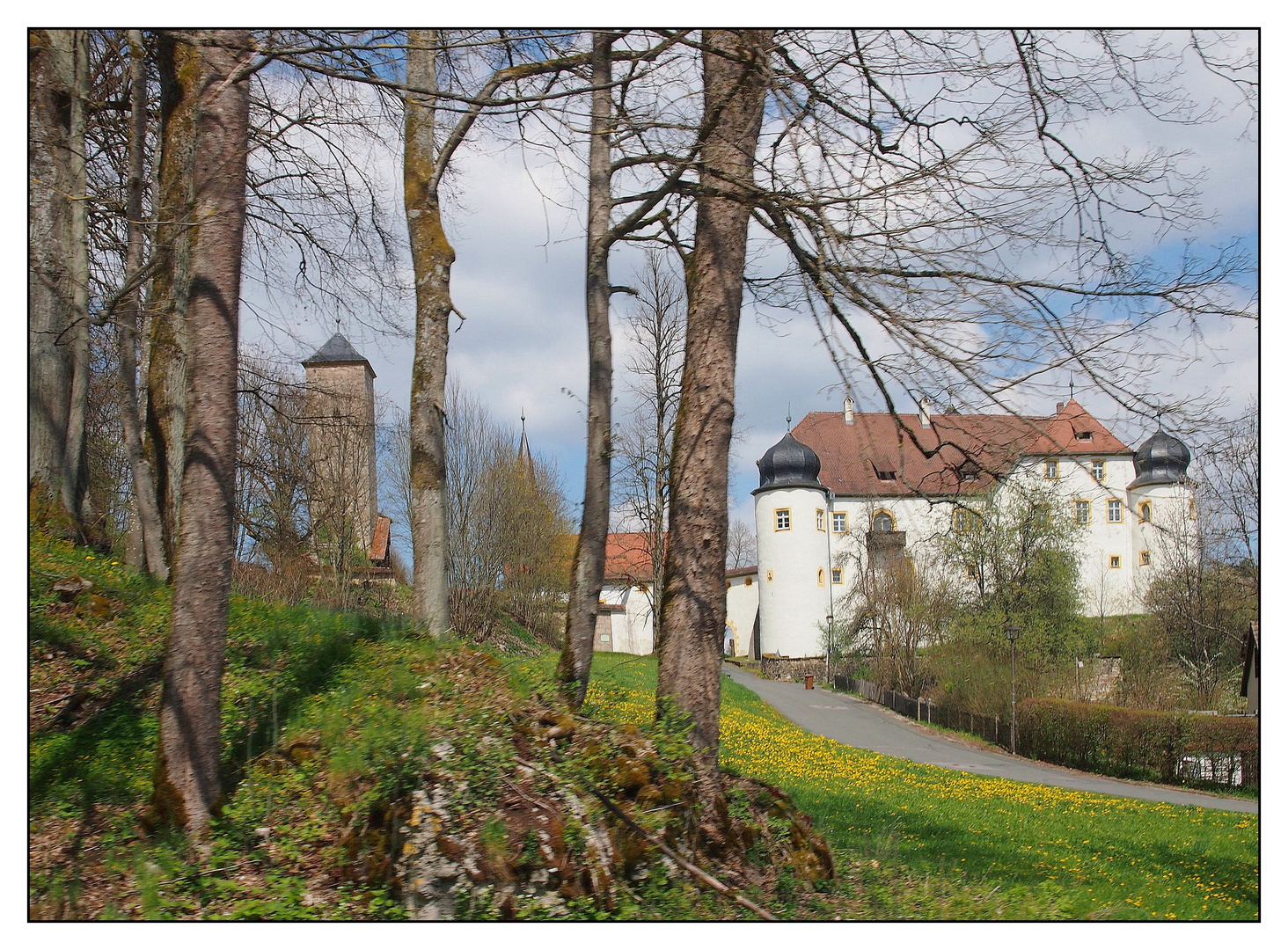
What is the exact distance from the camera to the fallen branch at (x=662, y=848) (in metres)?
4.84

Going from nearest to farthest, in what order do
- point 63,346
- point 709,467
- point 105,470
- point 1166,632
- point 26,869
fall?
1. point 26,869
2. point 709,467
3. point 63,346
4. point 105,470
5. point 1166,632

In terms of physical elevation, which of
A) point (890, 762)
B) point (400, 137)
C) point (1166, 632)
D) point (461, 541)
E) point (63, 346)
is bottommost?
point (890, 762)

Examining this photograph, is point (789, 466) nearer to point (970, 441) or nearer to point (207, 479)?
point (970, 441)

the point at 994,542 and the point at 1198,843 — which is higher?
the point at 994,542

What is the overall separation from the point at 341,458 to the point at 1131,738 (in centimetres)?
1853

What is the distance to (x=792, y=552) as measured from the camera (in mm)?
47938

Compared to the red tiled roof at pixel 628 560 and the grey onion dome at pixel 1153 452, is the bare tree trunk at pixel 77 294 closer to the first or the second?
the grey onion dome at pixel 1153 452

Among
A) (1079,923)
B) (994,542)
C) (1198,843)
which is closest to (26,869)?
(1079,923)

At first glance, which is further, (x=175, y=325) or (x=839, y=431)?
(x=839, y=431)

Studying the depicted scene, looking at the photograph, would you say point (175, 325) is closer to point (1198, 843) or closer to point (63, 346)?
point (63, 346)

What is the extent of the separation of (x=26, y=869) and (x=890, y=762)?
52.4 ft

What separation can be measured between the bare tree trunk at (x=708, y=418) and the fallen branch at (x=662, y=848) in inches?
33.9

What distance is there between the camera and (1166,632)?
94.3 feet

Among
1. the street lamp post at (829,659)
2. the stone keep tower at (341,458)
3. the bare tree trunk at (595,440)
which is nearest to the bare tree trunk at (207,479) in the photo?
the bare tree trunk at (595,440)
